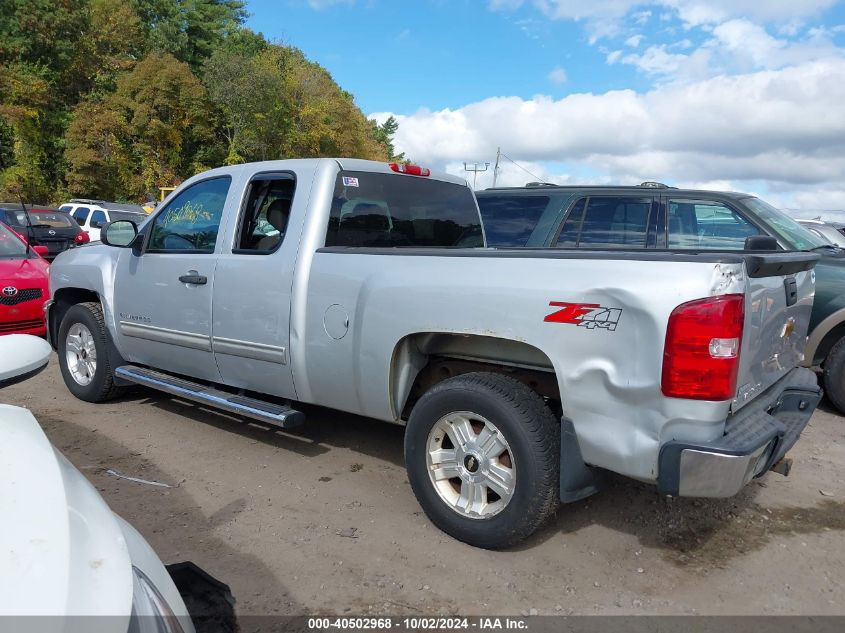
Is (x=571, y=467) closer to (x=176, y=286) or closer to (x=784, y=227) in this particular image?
(x=176, y=286)

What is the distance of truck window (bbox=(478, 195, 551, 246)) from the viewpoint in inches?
228

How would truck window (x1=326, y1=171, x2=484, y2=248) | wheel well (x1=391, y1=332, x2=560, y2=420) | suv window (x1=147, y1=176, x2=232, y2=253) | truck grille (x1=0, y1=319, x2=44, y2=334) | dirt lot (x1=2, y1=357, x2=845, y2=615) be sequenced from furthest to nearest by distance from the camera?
truck grille (x1=0, y1=319, x2=44, y2=334), suv window (x1=147, y1=176, x2=232, y2=253), truck window (x1=326, y1=171, x2=484, y2=248), wheel well (x1=391, y1=332, x2=560, y2=420), dirt lot (x1=2, y1=357, x2=845, y2=615)

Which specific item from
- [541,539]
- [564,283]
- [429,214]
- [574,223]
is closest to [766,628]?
[541,539]

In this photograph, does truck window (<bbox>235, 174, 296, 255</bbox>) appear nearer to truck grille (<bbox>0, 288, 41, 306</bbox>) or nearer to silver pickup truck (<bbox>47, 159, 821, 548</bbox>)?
silver pickup truck (<bbox>47, 159, 821, 548</bbox>)

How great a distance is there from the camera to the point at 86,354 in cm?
542

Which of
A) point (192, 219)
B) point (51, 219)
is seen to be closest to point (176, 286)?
point (192, 219)

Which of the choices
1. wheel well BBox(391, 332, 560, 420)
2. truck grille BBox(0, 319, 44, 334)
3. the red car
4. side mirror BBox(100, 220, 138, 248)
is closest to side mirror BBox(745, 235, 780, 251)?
wheel well BBox(391, 332, 560, 420)

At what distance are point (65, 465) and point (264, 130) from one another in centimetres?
3509

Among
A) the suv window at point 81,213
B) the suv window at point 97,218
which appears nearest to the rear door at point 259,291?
the suv window at point 97,218

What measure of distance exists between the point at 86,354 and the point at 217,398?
2.00m

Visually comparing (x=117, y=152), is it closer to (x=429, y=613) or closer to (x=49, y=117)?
(x=49, y=117)

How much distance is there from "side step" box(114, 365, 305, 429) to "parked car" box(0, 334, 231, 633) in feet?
6.63

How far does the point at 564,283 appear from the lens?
8.96ft

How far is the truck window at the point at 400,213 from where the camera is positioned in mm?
3939
